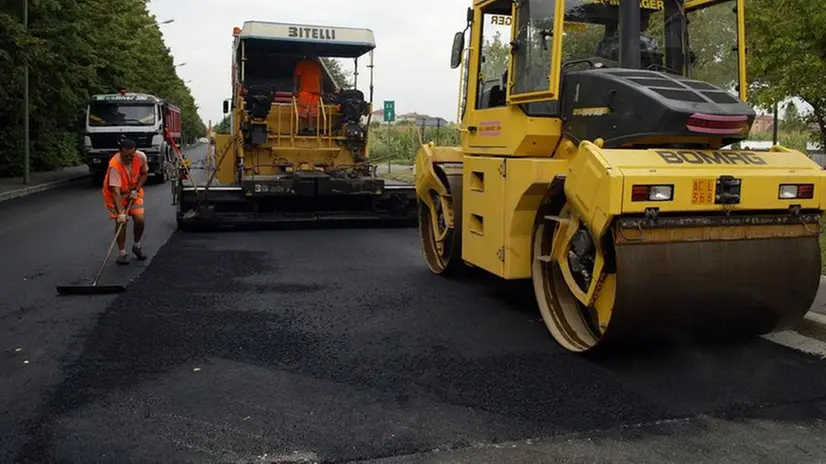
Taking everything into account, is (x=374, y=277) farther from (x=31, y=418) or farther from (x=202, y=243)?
(x=31, y=418)

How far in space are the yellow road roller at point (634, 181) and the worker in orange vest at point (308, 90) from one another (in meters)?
6.64

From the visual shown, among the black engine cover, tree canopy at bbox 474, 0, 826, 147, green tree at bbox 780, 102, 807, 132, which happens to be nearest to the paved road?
the black engine cover

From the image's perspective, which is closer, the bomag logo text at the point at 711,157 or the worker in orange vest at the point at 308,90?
the bomag logo text at the point at 711,157

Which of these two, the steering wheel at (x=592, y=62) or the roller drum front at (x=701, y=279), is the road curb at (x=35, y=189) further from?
the roller drum front at (x=701, y=279)

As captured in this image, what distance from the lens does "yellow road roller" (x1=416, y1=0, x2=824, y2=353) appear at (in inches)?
175

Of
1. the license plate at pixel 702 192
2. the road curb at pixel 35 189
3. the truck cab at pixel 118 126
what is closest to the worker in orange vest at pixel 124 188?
the license plate at pixel 702 192

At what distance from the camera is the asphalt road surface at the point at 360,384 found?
3.76 metres

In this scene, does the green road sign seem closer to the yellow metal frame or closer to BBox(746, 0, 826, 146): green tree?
BBox(746, 0, 826, 146): green tree

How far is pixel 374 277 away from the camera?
8.04 m

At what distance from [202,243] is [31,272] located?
2.49 metres

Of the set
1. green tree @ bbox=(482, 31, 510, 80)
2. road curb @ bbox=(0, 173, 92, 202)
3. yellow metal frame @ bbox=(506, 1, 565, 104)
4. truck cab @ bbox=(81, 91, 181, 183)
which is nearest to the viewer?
yellow metal frame @ bbox=(506, 1, 565, 104)

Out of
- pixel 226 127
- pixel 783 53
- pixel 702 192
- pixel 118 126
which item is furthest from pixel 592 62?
pixel 118 126

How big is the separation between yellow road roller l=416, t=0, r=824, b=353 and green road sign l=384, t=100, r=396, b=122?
15.6m

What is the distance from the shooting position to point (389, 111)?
22.3m
